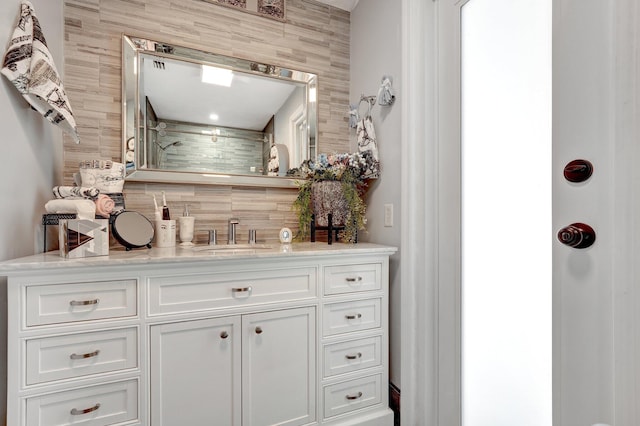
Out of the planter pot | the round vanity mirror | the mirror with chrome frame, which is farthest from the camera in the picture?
the planter pot

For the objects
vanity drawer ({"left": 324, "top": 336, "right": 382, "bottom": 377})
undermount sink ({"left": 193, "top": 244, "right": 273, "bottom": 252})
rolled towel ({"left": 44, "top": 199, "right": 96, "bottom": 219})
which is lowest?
vanity drawer ({"left": 324, "top": 336, "right": 382, "bottom": 377})

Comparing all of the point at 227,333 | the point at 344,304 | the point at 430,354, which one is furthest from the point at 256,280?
the point at 430,354

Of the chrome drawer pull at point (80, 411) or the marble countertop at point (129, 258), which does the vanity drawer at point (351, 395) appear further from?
the chrome drawer pull at point (80, 411)

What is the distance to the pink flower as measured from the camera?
129 cm

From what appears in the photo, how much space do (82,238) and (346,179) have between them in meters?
1.23

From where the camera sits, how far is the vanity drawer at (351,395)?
4.69 feet

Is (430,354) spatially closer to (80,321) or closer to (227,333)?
(227,333)

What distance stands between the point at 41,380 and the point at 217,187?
1.09 m

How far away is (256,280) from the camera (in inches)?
50.8

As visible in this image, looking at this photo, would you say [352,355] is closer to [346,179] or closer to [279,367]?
[279,367]

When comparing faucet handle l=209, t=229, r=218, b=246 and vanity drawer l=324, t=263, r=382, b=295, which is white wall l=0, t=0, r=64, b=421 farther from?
vanity drawer l=324, t=263, r=382, b=295

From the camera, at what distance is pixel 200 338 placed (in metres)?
1.20

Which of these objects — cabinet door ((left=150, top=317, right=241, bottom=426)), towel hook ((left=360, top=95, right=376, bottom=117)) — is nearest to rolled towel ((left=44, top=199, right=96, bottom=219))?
cabinet door ((left=150, top=317, right=241, bottom=426))

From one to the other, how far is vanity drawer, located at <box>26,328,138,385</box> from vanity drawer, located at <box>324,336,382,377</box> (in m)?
0.81
